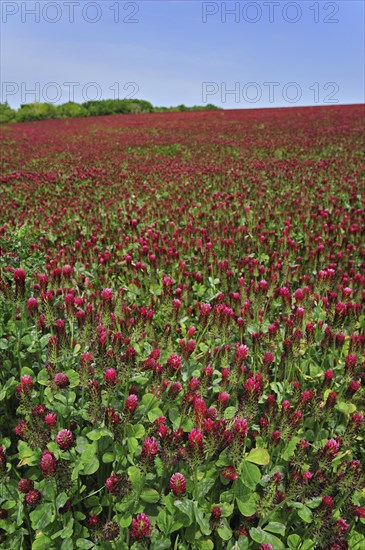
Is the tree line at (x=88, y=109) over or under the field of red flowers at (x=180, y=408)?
over

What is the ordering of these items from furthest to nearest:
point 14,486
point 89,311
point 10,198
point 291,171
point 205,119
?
point 205,119 < point 291,171 < point 10,198 < point 89,311 < point 14,486

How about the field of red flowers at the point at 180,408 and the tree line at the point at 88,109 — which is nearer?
the field of red flowers at the point at 180,408

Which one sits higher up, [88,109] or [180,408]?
[88,109]

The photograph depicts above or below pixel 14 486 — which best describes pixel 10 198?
above

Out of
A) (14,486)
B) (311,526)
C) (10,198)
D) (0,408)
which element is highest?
(10,198)

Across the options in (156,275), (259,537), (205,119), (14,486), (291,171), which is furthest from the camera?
(205,119)

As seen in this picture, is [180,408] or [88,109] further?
[88,109]

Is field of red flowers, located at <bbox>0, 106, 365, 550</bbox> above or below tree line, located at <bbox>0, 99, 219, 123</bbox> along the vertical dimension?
below

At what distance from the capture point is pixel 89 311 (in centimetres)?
242

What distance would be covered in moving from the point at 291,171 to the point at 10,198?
6.22m

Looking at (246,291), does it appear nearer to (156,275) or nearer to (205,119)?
(156,275)

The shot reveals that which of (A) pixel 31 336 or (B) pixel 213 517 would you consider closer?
(B) pixel 213 517

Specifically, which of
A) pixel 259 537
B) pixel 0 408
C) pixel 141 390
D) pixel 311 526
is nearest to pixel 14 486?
pixel 0 408

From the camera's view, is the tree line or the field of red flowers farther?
the tree line
